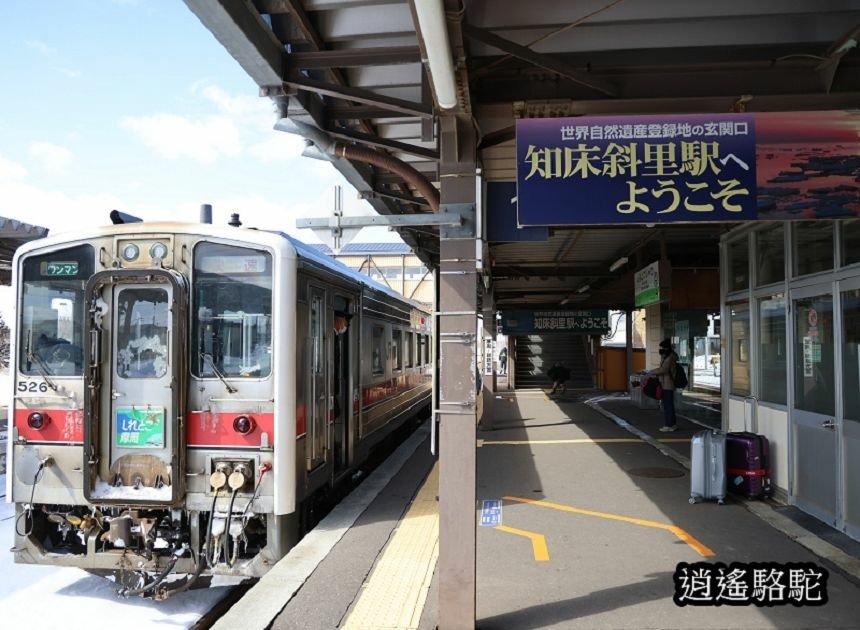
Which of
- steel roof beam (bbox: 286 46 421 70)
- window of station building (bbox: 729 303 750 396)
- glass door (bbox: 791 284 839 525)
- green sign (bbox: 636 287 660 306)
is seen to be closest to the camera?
steel roof beam (bbox: 286 46 421 70)

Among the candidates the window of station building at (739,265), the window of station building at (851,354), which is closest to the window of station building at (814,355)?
the window of station building at (851,354)

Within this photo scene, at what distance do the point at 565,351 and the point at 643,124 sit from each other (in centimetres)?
2524

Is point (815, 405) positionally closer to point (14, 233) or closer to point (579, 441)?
point (579, 441)

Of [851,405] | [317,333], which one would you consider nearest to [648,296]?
[851,405]

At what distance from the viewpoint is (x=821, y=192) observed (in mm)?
3980

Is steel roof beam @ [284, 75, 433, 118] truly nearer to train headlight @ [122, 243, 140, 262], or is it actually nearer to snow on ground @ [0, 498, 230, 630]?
train headlight @ [122, 243, 140, 262]

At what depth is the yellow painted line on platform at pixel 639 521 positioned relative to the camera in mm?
5570

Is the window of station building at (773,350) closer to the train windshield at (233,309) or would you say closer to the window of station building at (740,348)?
the window of station building at (740,348)

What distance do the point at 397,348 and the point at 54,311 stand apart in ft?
19.7

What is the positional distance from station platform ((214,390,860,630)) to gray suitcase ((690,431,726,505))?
139mm

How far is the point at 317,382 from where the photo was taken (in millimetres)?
6480

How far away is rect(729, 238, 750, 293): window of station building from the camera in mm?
7843

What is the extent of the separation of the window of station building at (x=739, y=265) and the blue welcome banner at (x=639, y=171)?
165 inches

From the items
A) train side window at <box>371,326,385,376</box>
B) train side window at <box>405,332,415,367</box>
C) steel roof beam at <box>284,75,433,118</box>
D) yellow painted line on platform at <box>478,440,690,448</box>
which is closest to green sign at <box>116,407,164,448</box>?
steel roof beam at <box>284,75,433,118</box>
